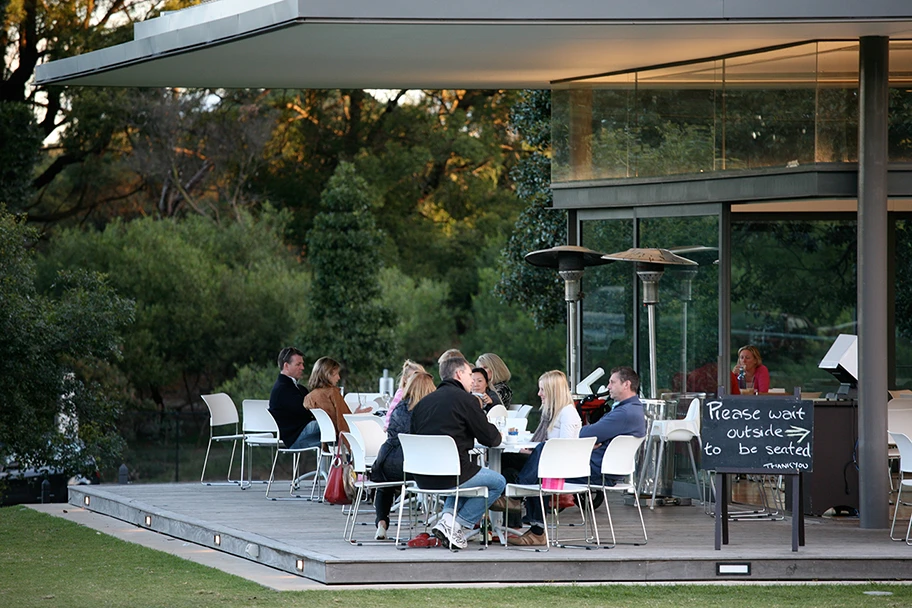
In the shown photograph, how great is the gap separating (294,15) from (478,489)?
3.22 m

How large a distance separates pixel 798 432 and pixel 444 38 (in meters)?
3.68

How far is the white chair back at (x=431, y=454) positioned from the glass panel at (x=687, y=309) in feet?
11.3

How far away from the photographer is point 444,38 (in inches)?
375

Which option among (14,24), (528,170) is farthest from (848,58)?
(14,24)

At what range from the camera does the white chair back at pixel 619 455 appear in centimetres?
833

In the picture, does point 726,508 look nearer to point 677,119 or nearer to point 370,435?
point 370,435

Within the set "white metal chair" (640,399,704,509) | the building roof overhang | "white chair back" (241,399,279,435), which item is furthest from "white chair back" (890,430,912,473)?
"white chair back" (241,399,279,435)

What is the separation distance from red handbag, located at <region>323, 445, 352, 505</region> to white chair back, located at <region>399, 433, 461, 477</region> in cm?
183

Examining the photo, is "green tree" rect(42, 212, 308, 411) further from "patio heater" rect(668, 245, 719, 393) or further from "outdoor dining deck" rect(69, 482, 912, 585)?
"outdoor dining deck" rect(69, 482, 912, 585)

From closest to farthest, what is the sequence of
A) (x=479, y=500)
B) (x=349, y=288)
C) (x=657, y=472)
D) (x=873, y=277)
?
(x=479, y=500), (x=873, y=277), (x=657, y=472), (x=349, y=288)

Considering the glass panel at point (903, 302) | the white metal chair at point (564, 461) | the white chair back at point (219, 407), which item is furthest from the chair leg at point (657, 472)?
the white chair back at point (219, 407)

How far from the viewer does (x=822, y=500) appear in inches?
390

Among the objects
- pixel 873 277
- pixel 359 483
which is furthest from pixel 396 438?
pixel 873 277

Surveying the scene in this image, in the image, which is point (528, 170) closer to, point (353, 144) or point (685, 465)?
point (685, 465)
